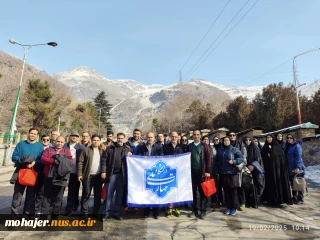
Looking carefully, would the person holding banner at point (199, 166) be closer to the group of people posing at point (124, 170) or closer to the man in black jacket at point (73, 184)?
the group of people posing at point (124, 170)

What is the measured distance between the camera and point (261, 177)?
588 centimetres

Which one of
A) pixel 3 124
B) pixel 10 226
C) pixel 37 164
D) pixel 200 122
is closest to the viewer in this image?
pixel 10 226

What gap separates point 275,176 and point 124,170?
4.13 m

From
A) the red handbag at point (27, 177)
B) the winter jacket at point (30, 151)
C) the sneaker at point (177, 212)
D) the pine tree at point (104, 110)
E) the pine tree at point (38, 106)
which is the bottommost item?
the sneaker at point (177, 212)

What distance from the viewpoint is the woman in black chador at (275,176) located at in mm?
5920

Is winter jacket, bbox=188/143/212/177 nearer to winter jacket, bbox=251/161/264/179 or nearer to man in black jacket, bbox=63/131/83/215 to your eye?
winter jacket, bbox=251/161/264/179

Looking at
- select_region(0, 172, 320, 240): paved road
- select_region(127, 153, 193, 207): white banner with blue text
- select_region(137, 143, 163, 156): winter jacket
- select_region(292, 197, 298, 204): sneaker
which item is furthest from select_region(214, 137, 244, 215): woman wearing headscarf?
select_region(292, 197, 298, 204): sneaker

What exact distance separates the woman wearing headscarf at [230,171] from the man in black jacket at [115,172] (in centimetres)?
231

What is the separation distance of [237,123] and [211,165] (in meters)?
25.9

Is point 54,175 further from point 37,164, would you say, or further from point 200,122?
point 200,122

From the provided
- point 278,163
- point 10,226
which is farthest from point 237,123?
point 10,226

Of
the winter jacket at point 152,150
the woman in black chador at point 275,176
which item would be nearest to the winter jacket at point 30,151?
the winter jacket at point 152,150

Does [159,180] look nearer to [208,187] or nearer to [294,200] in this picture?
[208,187]

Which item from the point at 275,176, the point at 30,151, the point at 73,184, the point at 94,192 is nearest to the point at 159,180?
the point at 94,192
